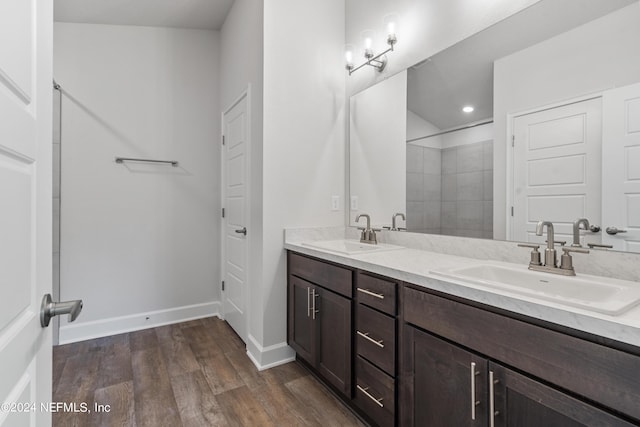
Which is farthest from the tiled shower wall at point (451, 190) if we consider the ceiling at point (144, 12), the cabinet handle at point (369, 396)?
the ceiling at point (144, 12)

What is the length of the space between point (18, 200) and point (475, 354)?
1.27 meters

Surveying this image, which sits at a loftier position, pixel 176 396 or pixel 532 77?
pixel 532 77

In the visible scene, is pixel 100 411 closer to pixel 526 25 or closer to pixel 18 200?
pixel 18 200

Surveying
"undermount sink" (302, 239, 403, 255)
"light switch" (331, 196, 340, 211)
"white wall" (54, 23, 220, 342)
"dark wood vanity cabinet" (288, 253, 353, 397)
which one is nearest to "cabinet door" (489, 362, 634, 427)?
"dark wood vanity cabinet" (288, 253, 353, 397)

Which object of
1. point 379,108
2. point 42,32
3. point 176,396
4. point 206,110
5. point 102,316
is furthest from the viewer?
point 206,110

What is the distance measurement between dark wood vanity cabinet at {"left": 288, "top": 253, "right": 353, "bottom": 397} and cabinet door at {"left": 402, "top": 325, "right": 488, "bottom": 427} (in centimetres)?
42

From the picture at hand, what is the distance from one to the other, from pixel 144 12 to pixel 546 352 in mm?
3448

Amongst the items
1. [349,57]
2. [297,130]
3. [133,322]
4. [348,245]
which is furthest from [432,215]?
[133,322]

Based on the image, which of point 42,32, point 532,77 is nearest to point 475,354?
point 532,77

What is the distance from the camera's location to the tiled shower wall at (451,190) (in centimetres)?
166

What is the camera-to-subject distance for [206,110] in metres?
3.16

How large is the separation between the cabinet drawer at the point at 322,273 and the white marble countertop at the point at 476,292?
2.2 inches

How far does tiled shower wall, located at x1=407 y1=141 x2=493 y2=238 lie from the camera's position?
1.66m

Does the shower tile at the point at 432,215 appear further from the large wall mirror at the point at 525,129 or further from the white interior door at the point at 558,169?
the white interior door at the point at 558,169
